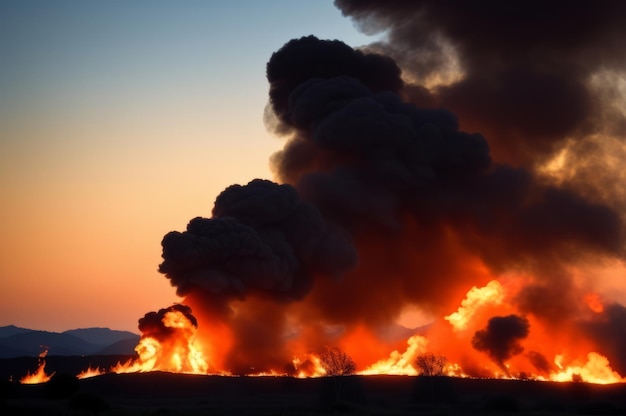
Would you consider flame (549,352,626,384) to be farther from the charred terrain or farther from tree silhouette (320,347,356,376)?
tree silhouette (320,347,356,376)

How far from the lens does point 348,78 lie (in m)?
108

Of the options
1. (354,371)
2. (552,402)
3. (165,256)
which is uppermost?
(165,256)

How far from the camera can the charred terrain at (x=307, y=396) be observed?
66.0m

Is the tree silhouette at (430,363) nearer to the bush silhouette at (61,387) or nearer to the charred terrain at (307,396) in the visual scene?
the charred terrain at (307,396)

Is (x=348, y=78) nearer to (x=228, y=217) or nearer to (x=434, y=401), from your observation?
(x=228, y=217)

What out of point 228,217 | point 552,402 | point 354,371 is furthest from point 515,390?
point 228,217

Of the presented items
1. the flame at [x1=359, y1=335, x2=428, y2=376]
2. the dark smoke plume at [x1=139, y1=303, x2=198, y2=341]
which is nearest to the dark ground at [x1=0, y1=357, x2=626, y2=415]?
the dark smoke plume at [x1=139, y1=303, x2=198, y2=341]

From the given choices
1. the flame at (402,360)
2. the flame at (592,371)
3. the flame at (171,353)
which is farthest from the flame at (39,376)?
the flame at (592,371)

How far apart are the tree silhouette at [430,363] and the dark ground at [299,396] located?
280 inches

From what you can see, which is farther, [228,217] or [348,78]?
→ [348,78]

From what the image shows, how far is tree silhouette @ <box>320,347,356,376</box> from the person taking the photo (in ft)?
306

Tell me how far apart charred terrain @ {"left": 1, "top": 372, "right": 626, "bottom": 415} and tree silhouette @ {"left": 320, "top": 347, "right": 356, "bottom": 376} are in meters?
7.32

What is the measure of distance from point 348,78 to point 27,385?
182ft

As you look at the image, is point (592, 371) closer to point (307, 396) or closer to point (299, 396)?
point (307, 396)
